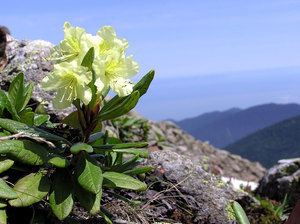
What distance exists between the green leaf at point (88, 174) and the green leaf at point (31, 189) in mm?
248

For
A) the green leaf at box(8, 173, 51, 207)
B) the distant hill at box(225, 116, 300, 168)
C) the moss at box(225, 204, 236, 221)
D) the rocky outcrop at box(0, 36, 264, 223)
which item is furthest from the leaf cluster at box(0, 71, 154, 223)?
the distant hill at box(225, 116, 300, 168)

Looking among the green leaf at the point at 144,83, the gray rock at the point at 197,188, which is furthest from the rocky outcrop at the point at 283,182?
the green leaf at the point at 144,83

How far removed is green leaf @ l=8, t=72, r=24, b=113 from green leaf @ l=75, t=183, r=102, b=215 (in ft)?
3.30

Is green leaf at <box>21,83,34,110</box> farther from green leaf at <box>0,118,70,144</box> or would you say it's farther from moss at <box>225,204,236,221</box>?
moss at <box>225,204,236,221</box>

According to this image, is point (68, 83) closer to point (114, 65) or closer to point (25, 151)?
point (114, 65)

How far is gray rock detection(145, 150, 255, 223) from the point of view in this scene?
3.53 metres

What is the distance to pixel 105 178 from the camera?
2.48 m

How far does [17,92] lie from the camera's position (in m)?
2.91

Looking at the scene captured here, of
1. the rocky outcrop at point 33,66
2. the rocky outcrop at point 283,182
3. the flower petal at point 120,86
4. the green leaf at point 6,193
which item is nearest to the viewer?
the green leaf at point 6,193

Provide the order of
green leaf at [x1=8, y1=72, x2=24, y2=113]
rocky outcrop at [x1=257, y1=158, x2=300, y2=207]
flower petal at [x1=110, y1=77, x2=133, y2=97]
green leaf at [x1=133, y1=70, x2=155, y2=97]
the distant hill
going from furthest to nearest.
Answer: the distant hill → rocky outcrop at [x1=257, y1=158, x2=300, y2=207] → green leaf at [x1=8, y1=72, x2=24, y2=113] → green leaf at [x1=133, y1=70, x2=155, y2=97] → flower petal at [x1=110, y1=77, x2=133, y2=97]

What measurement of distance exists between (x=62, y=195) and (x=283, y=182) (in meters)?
5.53

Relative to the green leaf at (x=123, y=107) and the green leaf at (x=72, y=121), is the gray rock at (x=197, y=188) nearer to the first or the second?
the green leaf at (x=72, y=121)

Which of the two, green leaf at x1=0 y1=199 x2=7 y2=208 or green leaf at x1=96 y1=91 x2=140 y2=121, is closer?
green leaf at x1=0 y1=199 x2=7 y2=208

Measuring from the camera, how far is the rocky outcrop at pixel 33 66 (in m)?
4.44
